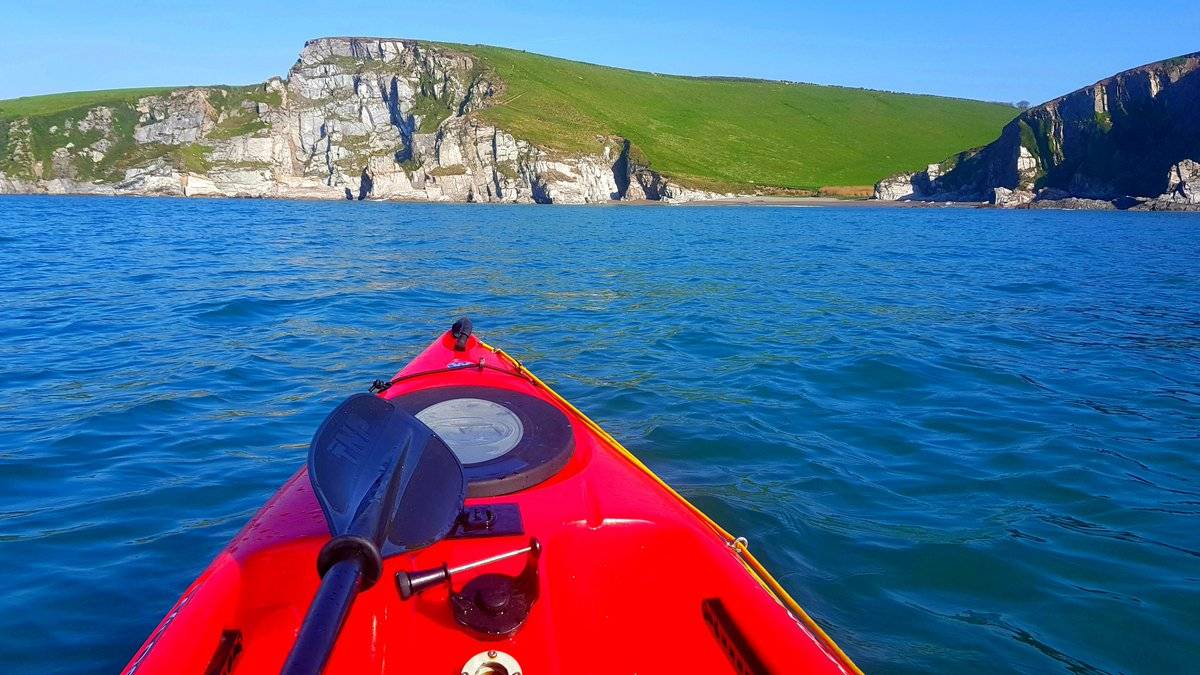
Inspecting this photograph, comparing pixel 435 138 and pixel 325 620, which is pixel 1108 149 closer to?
pixel 435 138

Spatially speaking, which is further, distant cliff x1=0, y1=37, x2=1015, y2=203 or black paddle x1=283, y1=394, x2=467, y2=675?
distant cliff x1=0, y1=37, x2=1015, y2=203

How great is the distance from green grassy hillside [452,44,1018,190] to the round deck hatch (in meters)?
82.2

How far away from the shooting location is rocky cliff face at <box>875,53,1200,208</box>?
6494 centimetres

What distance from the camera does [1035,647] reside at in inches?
131

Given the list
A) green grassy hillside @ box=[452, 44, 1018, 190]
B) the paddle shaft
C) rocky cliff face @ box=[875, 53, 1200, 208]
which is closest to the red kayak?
the paddle shaft

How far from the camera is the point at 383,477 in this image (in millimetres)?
2018

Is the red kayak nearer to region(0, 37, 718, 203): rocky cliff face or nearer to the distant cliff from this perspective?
region(0, 37, 718, 203): rocky cliff face

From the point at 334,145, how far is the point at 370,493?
102 m

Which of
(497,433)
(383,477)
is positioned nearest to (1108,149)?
(497,433)

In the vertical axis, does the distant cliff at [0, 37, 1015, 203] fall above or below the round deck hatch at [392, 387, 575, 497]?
above

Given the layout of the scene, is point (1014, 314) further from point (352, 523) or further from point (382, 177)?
point (382, 177)

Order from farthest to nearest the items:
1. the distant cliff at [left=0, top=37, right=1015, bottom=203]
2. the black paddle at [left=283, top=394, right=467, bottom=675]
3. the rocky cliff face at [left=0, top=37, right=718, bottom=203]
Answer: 1. the distant cliff at [left=0, top=37, right=1015, bottom=203]
2. the rocky cliff face at [left=0, top=37, right=718, bottom=203]
3. the black paddle at [left=283, top=394, right=467, bottom=675]

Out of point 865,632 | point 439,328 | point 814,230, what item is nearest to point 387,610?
point 865,632

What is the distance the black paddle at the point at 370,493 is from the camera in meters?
1.52
